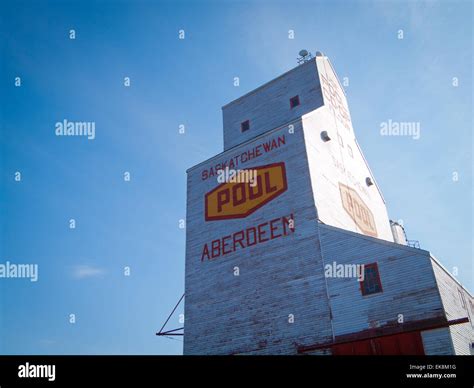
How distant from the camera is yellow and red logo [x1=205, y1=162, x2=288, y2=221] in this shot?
23547 millimetres

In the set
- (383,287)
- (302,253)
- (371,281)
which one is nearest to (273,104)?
(302,253)

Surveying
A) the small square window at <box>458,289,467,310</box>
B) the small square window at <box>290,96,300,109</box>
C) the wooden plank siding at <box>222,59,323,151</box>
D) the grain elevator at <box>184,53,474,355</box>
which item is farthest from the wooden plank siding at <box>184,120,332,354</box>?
the small square window at <box>458,289,467,310</box>

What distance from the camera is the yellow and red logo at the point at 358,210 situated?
25.8m

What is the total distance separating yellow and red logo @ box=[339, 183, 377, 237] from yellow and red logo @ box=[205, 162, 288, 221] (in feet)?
15.7

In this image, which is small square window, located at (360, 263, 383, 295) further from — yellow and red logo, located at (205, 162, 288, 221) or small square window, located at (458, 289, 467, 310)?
yellow and red logo, located at (205, 162, 288, 221)

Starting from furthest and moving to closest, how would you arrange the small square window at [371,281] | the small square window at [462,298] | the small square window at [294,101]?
1. the small square window at [294,101]
2. the small square window at [462,298]
3. the small square window at [371,281]

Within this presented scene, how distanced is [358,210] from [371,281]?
991 cm

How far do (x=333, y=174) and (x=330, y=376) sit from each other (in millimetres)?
20249

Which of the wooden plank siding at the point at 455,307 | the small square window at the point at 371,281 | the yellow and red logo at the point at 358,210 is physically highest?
the yellow and red logo at the point at 358,210

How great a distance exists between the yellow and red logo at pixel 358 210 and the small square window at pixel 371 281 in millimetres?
7116

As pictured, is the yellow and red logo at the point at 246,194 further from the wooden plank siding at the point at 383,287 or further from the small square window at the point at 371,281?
the small square window at the point at 371,281

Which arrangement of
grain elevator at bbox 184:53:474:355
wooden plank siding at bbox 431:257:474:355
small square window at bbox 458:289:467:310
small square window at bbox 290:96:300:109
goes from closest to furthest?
wooden plank siding at bbox 431:257:474:355 < grain elevator at bbox 184:53:474:355 < small square window at bbox 458:289:467:310 < small square window at bbox 290:96:300:109

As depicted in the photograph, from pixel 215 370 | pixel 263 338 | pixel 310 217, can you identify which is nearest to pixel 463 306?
pixel 310 217

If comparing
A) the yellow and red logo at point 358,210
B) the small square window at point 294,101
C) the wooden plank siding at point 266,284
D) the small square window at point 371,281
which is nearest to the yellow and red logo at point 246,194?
the wooden plank siding at point 266,284
